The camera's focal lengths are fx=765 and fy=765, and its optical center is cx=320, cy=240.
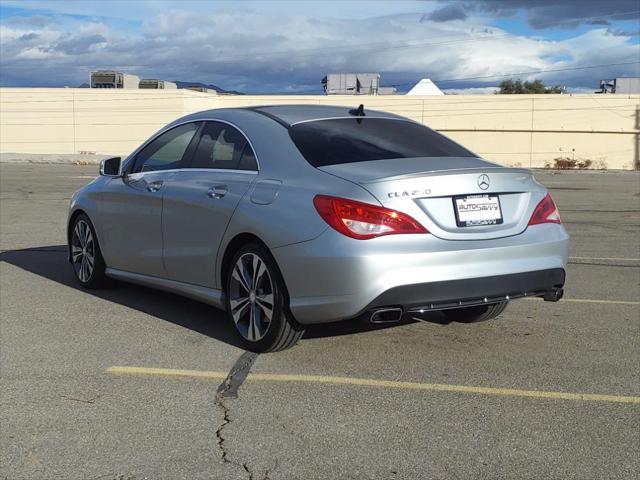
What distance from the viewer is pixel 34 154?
6066 cm

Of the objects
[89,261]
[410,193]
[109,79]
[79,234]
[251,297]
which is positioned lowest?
[89,261]

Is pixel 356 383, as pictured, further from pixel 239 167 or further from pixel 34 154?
pixel 34 154

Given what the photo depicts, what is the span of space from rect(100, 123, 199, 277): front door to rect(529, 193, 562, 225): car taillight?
2831 millimetres

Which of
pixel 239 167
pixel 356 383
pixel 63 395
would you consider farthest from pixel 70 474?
pixel 239 167

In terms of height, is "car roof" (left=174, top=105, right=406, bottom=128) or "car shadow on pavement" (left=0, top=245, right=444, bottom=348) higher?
"car roof" (left=174, top=105, right=406, bottom=128)

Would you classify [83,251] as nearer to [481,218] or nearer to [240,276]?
[240,276]

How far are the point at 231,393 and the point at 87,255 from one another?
345cm

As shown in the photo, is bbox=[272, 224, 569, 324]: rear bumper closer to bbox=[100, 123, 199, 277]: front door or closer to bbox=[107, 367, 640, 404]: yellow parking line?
bbox=[107, 367, 640, 404]: yellow parking line

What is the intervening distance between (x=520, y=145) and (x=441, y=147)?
5266 cm

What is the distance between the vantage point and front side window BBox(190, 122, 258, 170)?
18.5 ft

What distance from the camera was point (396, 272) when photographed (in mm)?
4641

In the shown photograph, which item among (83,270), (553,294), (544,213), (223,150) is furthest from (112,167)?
(553,294)

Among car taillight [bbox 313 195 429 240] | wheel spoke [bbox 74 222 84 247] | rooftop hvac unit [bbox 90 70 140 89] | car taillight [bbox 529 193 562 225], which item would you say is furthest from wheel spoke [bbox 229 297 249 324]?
rooftop hvac unit [bbox 90 70 140 89]

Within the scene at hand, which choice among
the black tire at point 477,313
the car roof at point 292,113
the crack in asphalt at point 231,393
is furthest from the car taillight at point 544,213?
the crack in asphalt at point 231,393
